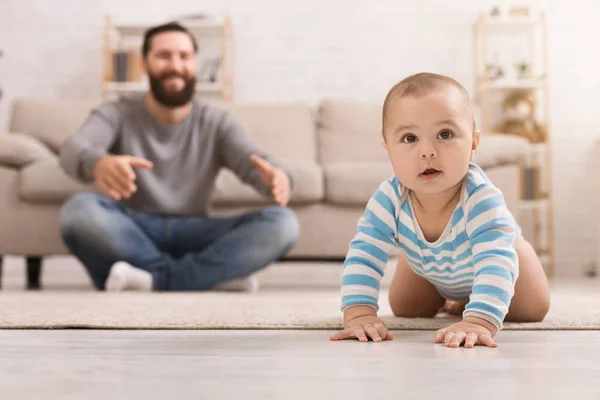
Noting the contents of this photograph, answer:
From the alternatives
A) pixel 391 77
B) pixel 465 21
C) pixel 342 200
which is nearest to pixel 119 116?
pixel 342 200

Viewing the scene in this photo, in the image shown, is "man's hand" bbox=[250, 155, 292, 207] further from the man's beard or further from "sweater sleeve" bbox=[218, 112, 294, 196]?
the man's beard

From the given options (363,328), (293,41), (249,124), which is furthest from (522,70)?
(363,328)

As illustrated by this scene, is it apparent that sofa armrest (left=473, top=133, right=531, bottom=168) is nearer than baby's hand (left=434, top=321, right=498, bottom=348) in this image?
No

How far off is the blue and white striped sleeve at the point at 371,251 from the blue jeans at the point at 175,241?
1039 mm

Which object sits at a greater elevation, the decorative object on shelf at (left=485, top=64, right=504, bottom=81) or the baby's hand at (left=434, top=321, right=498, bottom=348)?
the decorative object on shelf at (left=485, top=64, right=504, bottom=81)

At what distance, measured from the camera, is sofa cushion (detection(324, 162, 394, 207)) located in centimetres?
248

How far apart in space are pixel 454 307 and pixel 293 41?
3.10 metres

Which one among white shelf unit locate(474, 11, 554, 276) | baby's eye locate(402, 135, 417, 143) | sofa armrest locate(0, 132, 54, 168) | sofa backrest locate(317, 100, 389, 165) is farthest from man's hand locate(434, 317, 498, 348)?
white shelf unit locate(474, 11, 554, 276)

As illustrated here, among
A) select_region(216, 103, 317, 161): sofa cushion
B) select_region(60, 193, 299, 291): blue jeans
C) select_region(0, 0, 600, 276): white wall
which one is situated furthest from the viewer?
select_region(0, 0, 600, 276): white wall

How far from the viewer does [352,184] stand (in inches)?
97.8

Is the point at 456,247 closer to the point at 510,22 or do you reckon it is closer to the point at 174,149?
the point at 174,149

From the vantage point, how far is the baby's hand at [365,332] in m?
0.87

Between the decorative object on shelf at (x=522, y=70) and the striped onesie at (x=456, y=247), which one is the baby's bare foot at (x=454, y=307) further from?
the decorative object on shelf at (x=522, y=70)

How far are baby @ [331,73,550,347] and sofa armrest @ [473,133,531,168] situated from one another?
1.42 m
